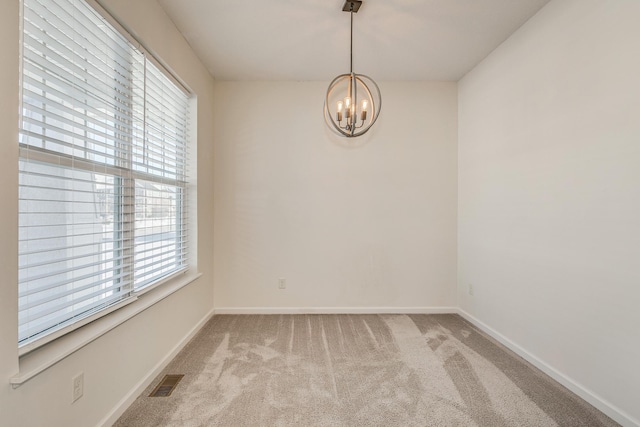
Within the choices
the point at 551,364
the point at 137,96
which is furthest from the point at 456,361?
the point at 137,96

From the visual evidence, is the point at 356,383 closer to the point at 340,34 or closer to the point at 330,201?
the point at 330,201

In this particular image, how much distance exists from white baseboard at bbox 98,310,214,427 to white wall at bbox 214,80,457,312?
3.19 feet

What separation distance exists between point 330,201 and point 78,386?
106 inches

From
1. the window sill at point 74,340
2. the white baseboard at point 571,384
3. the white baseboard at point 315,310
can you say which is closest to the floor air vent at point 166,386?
the window sill at point 74,340

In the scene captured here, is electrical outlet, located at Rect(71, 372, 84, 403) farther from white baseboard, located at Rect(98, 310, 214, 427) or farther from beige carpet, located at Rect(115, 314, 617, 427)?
beige carpet, located at Rect(115, 314, 617, 427)

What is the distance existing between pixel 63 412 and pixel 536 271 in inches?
120

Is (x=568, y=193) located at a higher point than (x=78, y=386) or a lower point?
higher

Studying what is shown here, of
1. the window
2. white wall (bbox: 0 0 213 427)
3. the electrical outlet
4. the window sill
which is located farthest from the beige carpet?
the window

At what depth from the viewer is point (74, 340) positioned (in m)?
1.51

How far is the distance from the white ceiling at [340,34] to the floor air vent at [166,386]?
8.81 feet

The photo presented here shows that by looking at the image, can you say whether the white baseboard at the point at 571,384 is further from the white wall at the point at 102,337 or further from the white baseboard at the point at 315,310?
the white wall at the point at 102,337

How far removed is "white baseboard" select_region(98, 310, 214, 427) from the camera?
1750 mm

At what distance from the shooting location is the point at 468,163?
11.4ft

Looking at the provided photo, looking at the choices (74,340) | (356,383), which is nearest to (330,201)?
(356,383)
